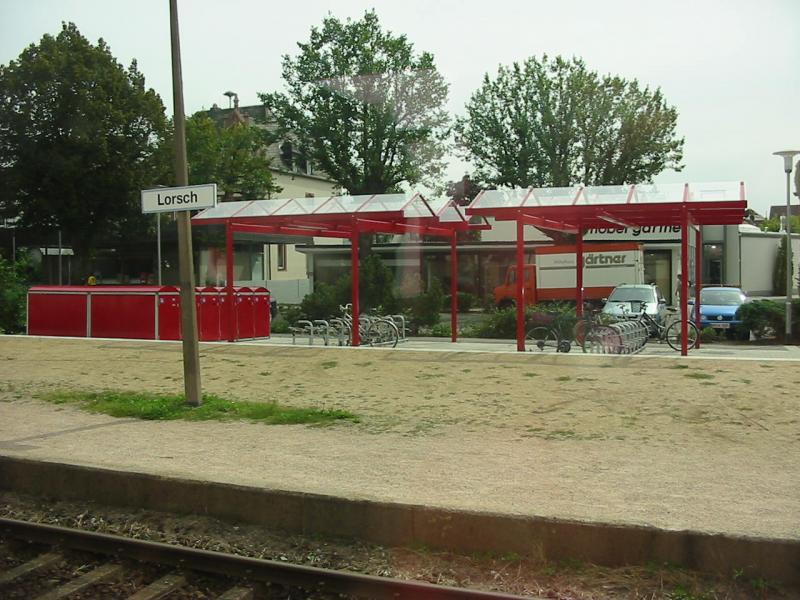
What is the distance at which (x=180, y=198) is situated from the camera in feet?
32.0

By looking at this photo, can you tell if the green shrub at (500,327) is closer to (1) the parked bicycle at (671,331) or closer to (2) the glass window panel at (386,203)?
(1) the parked bicycle at (671,331)

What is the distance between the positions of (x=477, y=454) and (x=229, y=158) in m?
36.0

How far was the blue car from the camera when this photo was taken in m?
23.1

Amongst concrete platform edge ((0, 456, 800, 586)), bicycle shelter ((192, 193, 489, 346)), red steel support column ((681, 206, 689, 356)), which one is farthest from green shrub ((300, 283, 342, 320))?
concrete platform edge ((0, 456, 800, 586))

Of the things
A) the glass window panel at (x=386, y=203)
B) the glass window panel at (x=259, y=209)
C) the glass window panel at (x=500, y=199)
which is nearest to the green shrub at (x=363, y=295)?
the glass window panel at (x=259, y=209)

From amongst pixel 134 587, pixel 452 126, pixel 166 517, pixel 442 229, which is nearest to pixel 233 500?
pixel 166 517

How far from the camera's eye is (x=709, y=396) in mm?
9977

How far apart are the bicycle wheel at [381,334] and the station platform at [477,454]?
5324 millimetres

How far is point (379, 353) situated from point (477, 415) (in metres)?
4.28

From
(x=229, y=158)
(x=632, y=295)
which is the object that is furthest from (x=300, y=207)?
(x=229, y=158)

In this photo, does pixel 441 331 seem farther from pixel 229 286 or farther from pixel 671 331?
pixel 229 286

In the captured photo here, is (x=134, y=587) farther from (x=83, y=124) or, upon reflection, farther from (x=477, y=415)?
(x=83, y=124)

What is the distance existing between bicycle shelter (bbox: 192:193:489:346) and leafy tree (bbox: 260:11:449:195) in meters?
21.5

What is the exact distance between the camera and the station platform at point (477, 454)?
5.46 m
